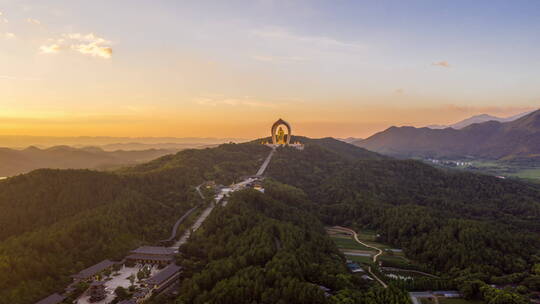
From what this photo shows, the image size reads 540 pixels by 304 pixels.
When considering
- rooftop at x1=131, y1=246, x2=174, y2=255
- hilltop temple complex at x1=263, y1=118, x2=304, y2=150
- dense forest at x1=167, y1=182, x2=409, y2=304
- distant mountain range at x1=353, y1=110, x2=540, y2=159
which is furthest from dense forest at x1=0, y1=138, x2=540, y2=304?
distant mountain range at x1=353, y1=110, x2=540, y2=159

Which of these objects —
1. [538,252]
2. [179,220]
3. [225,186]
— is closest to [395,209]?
[538,252]

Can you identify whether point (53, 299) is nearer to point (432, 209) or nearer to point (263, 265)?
point (263, 265)

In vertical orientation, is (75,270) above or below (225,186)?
below

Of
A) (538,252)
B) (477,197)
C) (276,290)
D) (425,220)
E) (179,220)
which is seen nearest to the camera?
(276,290)

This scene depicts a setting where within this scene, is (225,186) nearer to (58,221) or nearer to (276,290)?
(58,221)

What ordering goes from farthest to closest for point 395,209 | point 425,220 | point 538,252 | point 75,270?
1. point 395,209
2. point 425,220
3. point 538,252
4. point 75,270

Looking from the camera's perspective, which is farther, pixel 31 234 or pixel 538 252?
pixel 538 252
